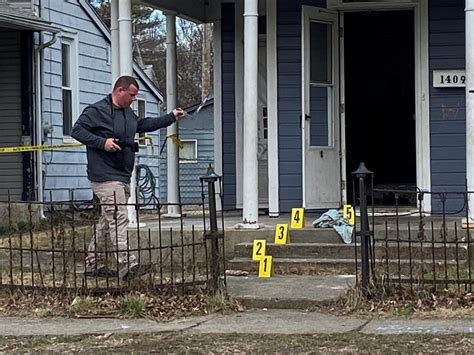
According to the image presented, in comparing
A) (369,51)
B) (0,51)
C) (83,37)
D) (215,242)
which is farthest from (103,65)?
(215,242)

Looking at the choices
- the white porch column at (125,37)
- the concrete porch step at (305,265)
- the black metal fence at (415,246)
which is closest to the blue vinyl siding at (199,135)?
the black metal fence at (415,246)

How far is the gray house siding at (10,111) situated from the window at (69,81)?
1.91m

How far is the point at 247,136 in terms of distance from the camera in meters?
9.14

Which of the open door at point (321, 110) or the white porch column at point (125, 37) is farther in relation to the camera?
the open door at point (321, 110)

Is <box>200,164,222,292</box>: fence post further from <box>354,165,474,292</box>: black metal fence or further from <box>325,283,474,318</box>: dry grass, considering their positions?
<box>354,165,474,292</box>: black metal fence

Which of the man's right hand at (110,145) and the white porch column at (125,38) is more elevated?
the white porch column at (125,38)

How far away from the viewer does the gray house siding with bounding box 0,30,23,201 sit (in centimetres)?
1429

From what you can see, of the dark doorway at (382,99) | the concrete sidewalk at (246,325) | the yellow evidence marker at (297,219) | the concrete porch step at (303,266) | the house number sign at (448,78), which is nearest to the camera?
the concrete sidewalk at (246,325)

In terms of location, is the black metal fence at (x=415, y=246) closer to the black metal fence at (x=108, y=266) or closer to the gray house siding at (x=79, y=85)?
the black metal fence at (x=108, y=266)

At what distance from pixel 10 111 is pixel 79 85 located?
2584 millimetres

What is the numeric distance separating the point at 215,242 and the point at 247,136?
2.14m

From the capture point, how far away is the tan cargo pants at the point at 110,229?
7.53 m

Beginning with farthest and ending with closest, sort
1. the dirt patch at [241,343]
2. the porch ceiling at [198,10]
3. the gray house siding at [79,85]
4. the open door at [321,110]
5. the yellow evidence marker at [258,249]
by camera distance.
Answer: the gray house siding at [79,85] < the porch ceiling at [198,10] < the open door at [321,110] < the yellow evidence marker at [258,249] < the dirt patch at [241,343]

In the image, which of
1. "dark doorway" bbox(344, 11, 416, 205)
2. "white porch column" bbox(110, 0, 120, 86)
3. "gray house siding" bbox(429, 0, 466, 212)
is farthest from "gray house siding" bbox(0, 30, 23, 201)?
"gray house siding" bbox(429, 0, 466, 212)
